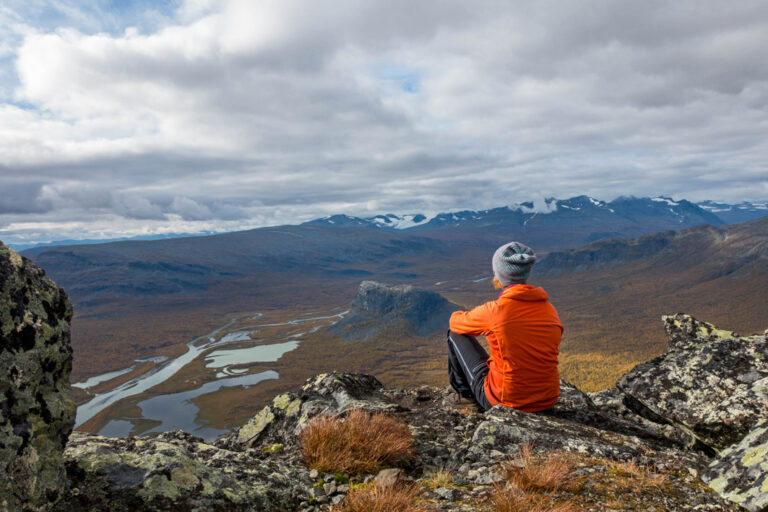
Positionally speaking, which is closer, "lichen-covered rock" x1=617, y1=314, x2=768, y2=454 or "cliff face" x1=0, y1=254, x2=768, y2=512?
"cliff face" x1=0, y1=254, x2=768, y2=512

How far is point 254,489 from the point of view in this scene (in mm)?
4551

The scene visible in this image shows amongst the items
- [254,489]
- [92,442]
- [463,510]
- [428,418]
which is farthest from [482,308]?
[92,442]

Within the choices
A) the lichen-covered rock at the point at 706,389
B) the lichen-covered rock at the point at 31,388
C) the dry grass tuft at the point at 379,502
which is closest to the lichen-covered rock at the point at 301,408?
the dry grass tuft at the point at 379,502

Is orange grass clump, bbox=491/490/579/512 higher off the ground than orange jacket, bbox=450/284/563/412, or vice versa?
orange jacket, bbox=450/284/563/412

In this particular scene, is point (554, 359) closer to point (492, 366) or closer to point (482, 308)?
point (492, 366)

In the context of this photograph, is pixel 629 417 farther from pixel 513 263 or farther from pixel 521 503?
pixel 521 503

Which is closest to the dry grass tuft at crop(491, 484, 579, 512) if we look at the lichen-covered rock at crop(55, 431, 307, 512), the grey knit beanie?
the lichen-covered rock at crop(55, 431, 307, 512)

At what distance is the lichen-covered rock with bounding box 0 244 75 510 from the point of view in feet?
10.0

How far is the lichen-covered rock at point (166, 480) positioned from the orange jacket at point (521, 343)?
134 inches

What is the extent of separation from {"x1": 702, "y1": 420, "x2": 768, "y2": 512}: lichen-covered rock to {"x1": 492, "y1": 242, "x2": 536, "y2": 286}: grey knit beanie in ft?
10.3

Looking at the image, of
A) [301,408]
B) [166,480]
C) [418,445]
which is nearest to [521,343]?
[418,445]

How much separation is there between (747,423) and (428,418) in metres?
4.84

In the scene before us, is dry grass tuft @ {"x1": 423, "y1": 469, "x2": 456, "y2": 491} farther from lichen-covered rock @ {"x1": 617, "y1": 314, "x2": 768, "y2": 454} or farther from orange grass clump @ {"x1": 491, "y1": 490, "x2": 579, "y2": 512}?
lichen-covered rock @ {"x1": 617, "y1": 314, "x2": 768, "y2": 454}

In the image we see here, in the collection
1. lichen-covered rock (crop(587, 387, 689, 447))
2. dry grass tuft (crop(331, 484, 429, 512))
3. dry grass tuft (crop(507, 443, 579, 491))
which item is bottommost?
lichen-covered rock (crop(587, 387, 689, 447))
